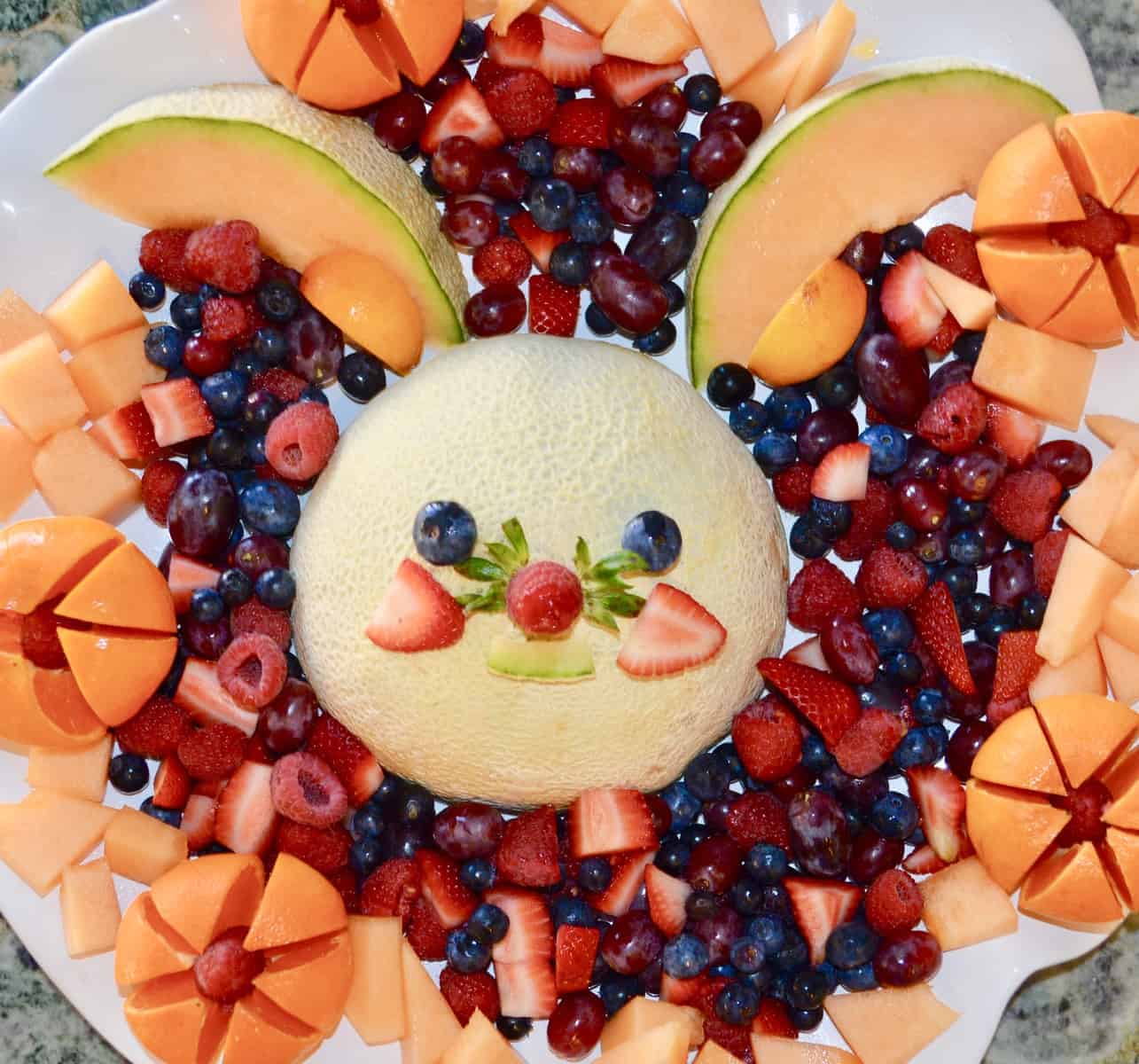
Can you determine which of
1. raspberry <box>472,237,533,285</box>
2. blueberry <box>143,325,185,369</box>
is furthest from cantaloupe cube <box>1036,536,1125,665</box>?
blueberry <box>143,325,185,369</box>

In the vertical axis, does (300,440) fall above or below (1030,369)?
above

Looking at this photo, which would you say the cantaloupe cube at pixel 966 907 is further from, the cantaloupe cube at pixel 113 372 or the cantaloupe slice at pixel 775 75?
the cantaloupe cube at pixel 113 372

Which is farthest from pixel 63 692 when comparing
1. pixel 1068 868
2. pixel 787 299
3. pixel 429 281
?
pixel 1068 868

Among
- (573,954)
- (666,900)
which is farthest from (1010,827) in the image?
(573,954)

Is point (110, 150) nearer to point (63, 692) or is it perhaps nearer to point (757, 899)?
point (63, 692)

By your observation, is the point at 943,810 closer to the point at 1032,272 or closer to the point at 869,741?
the point at 869,741
